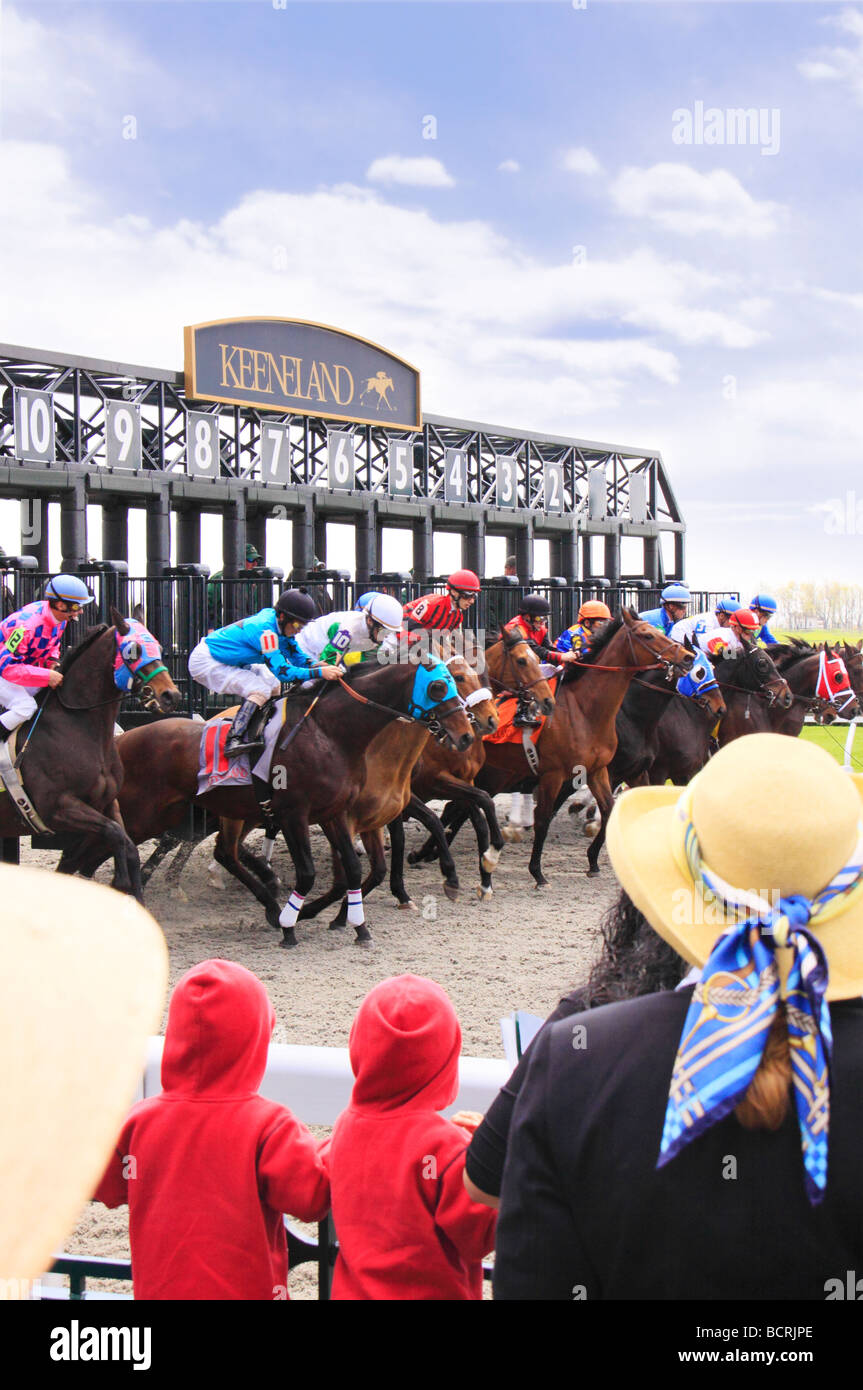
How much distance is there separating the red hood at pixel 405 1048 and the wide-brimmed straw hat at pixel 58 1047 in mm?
1067

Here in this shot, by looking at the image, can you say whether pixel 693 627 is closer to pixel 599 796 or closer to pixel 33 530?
pixel 599 796

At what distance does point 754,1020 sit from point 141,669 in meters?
5.73

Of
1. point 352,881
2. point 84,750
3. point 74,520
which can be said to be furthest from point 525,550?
point 84,750

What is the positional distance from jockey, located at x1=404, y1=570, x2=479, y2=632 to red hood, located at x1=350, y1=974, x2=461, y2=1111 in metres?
6.17

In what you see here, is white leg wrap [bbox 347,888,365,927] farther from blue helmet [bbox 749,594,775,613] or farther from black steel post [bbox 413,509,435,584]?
black steel post [bbox 413,509,435,584]

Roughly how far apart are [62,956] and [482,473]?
2323 centimetres

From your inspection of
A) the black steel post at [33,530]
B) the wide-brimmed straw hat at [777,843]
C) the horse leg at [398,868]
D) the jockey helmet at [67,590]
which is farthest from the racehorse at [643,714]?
the black steel post at [33,530]

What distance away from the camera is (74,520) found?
1498 centimetres

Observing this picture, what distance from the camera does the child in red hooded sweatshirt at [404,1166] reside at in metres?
1.57

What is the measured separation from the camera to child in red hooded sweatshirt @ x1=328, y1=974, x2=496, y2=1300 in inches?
61.7

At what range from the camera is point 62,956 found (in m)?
0.56

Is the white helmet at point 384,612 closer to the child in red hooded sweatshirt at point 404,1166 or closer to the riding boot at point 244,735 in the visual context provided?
the riding boot at point 244,735

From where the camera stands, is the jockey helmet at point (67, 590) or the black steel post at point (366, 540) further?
the black steel post at point (366, 540)
